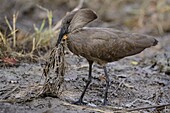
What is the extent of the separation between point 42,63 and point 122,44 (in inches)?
72.4

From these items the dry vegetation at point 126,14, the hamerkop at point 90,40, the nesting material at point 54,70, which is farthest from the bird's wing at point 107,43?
the dry vegetation at point 126,14

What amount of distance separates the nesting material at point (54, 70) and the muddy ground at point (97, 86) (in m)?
0.12

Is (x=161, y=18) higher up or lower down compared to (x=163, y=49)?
higher up

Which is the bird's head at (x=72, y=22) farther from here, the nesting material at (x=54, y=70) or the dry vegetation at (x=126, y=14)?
the dry vegetation at (x=126, y=14)

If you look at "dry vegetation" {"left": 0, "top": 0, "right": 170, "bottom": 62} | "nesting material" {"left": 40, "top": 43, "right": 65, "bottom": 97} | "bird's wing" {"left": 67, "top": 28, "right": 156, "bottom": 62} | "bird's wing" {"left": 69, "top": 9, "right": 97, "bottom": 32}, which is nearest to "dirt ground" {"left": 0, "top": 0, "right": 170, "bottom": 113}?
"nesting material" {"left": 40, "top": 43, "right": 65, "bottom": 97}

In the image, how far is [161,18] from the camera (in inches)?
464

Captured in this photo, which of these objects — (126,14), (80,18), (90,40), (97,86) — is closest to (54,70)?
(90,40)

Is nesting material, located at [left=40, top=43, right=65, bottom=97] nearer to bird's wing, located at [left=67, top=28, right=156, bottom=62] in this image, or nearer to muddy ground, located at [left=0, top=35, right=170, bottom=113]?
muddy ground, located at [left=0, top=35, right=170, bottom=113]

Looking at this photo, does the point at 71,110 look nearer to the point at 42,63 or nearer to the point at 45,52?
the point at 42,63

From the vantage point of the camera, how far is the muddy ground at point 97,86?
5.33 m

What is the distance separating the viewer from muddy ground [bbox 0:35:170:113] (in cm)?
533

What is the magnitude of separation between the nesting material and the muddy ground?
0.39 feet

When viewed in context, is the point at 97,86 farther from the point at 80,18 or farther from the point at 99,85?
the point at 80,18

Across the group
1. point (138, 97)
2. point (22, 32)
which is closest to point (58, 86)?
point (138, 97)
